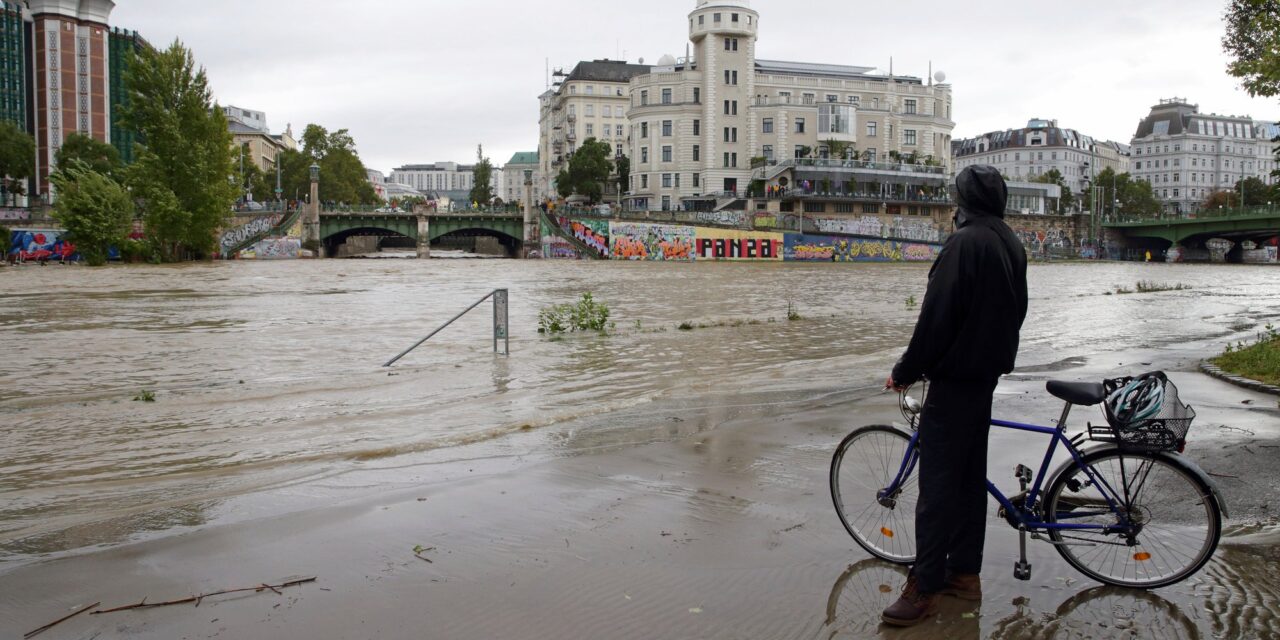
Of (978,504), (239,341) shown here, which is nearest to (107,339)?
→ (239,341)

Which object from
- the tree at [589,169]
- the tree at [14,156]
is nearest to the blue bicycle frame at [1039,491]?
the tree at [589,169]

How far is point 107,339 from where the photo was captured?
2025cm

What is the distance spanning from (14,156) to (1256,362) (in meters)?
102

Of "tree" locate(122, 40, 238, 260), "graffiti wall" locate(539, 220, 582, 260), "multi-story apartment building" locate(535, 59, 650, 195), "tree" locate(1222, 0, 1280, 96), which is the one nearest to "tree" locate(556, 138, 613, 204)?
"graffiti wall" locate(539, 220, 582, 260)

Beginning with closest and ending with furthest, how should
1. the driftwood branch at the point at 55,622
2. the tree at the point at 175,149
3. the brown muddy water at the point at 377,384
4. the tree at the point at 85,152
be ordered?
the driftwood branch at the point at 55,622
the brown muddy water at the point at 377,384
the tree at the point at 175,149
the tree at the point at 85,152

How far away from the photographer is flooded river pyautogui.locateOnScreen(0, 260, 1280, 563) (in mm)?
7641

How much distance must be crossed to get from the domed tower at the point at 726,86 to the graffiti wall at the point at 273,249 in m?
41.5

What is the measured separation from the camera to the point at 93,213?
2469 inches

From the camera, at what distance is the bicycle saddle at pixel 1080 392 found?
4457 mm

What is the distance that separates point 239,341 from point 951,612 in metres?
18.4

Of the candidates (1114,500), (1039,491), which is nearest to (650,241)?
(1039,491)

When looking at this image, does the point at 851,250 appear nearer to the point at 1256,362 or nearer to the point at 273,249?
the point at 273,249

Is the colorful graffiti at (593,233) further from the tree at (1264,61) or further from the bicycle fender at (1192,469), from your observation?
the bicycle fender at (1192,469)

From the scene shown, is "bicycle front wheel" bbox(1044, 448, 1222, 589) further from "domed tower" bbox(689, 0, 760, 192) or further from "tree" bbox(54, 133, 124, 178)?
"tree" bbox(54, 133, 124, 178)
